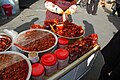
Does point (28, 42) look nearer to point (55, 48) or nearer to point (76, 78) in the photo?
point (55, 48)

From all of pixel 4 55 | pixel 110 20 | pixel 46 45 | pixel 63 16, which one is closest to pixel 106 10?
pixel 110 20

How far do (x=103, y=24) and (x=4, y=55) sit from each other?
2741 mm

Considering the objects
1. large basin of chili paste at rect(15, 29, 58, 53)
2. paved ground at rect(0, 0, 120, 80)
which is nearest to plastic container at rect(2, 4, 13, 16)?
Result: paved ground at rect(0, 0, 120, 80)

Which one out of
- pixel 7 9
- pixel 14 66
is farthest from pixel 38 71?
pixel 7 9

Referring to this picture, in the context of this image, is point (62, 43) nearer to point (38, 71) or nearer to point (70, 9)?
point (38, 71)

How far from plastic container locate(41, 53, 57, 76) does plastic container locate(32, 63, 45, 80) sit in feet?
0.12

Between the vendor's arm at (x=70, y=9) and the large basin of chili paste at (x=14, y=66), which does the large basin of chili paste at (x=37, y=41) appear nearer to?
the large basin of chili paste at (x=14, y=66)

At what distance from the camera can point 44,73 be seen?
3.60 ft

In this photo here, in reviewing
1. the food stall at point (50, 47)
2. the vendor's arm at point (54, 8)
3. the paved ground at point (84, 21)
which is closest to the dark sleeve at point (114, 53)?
the food stall at point (50, 47)

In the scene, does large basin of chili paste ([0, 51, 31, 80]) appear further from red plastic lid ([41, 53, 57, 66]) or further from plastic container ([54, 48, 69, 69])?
plastic container ([54, 48, 69, 69])

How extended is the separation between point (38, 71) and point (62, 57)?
210 millimetres

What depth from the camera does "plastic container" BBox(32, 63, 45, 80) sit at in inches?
40.8

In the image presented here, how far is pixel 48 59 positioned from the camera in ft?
3.66

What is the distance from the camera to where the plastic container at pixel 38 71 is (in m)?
1.04
